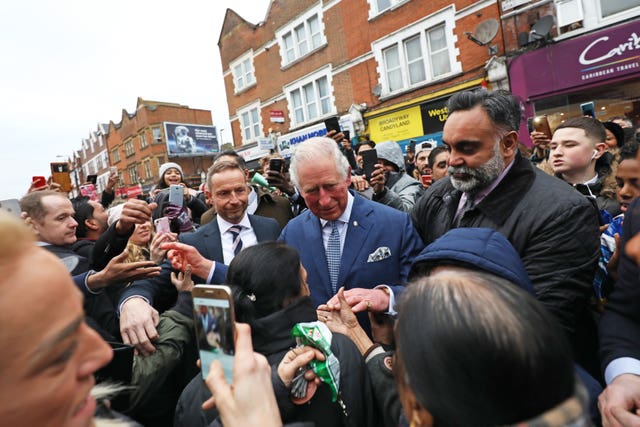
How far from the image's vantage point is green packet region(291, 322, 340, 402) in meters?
1.25

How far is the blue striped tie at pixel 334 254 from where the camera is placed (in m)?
2.41

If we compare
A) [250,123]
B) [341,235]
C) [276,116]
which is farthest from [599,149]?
[250,123]

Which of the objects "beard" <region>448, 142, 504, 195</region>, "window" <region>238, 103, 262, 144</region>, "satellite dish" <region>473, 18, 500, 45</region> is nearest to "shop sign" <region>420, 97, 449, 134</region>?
"satellite dish" <region>473, 18, 500, 45</region>

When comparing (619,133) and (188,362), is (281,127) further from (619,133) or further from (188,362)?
(188,362)

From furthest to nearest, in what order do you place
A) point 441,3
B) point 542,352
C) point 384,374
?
point 441,3 → point 384,374 → point 542,352

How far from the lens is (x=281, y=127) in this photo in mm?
18953

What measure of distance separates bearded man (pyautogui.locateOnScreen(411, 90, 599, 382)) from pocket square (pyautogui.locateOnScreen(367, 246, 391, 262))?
0.37 metres

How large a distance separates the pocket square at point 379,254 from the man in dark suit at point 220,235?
3.09 feet

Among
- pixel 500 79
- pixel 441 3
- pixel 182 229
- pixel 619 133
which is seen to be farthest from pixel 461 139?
pixel 441 3

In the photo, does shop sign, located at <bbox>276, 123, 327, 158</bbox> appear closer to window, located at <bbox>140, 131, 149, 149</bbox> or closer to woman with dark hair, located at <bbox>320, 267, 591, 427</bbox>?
woman with dark hair, located at <bbox>320, 267, 591, 427</bbox>

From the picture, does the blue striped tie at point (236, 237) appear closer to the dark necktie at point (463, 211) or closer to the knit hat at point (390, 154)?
the dark necktie at point (463, 211)

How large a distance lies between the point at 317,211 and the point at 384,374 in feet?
4.34

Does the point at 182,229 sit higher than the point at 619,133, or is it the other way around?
the point at 619,133

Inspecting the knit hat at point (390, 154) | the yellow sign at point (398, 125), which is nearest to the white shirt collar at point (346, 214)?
the knit hat at point (390, 154)
